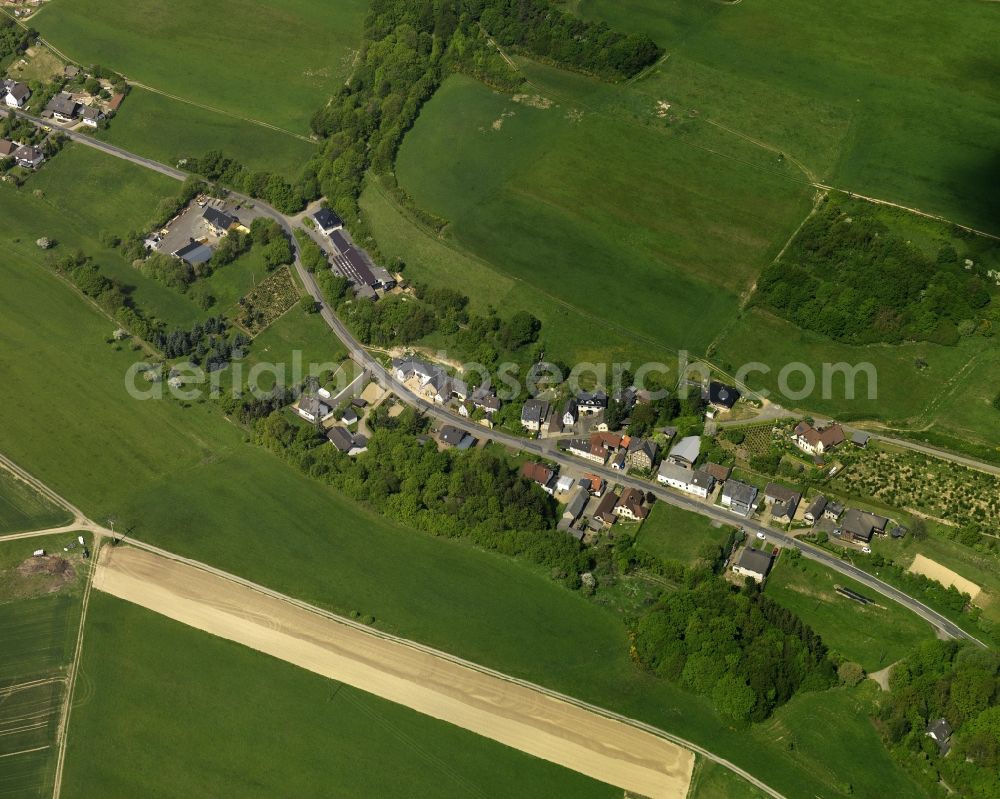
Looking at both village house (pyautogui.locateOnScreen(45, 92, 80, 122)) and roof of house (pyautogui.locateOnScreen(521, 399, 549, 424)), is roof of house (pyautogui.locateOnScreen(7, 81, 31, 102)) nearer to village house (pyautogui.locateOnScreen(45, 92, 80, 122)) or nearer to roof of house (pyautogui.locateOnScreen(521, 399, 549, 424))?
village house (pyautogui.locateOnScreen(45, 92, 80, 122))

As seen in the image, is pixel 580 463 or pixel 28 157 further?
pixel 28 157

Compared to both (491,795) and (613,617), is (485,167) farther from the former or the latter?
(491,795)

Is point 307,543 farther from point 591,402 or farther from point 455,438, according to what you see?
point 591,402

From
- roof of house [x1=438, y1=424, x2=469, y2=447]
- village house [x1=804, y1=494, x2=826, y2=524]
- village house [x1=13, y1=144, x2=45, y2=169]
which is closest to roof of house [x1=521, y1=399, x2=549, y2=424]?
roof of house [x1=438, y1=424, x2=469, y2=447]

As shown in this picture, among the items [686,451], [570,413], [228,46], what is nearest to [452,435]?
[570,413]

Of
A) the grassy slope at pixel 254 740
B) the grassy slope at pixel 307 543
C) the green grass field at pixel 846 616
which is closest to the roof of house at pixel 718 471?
the green grass field at pixel 846 616
